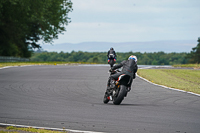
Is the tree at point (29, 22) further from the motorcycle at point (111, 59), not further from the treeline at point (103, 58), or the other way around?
the treeline at point (103, 58)

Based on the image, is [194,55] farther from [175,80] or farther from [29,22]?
[175,80]

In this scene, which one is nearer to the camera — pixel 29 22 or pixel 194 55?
pixel 29 22

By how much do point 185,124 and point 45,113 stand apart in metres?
3.74

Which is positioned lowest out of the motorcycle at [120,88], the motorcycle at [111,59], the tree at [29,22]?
the motorcycle at [120,88]

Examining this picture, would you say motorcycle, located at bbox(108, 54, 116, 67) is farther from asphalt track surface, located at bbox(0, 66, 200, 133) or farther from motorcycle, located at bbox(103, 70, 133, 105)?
motorcycle, located at bbox(103, 70, 133, 105)

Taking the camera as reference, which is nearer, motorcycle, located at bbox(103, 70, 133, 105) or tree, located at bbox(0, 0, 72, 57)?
motorcycle, located at bbox(103, 70, 133, 105)

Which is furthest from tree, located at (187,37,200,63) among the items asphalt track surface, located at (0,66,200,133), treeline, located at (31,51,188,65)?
asphalt track surface, located at (0,66,200,133)

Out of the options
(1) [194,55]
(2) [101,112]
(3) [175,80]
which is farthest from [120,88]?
(1) [194,55]

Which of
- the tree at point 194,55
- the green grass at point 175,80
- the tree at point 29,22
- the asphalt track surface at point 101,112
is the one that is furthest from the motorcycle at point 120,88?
the tree at point 194,55

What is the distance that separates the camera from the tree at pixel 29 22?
44906 mm

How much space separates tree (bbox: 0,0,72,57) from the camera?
4491 cm

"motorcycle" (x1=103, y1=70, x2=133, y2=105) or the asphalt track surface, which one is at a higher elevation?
"motorcycle" (x1=103, y1=70, x2=133, y2=105)

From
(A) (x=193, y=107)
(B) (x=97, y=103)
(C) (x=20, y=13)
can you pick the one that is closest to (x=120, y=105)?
(B) (x=97, y=103)

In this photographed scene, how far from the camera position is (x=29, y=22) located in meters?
55.3
